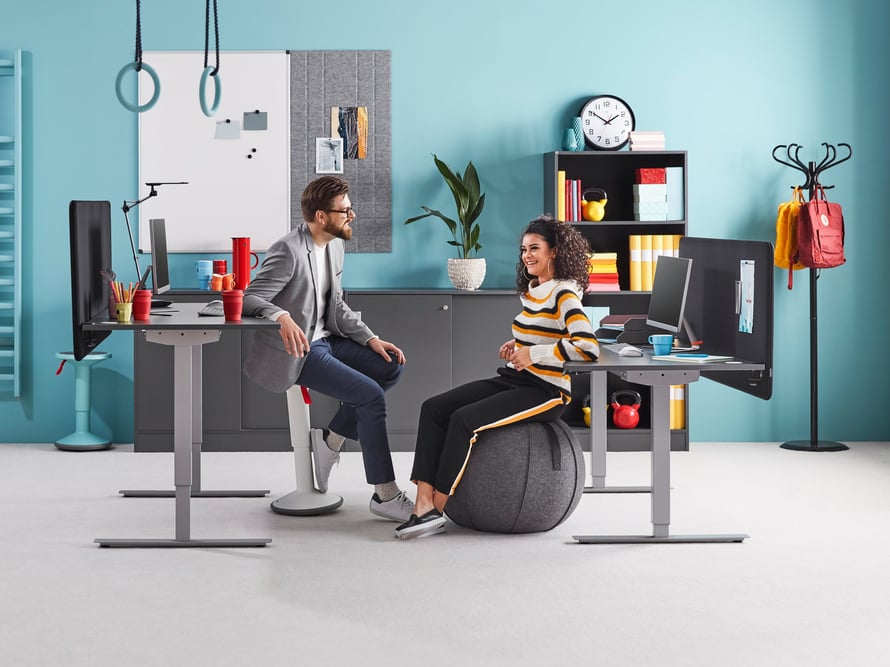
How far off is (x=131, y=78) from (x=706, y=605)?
433 centimetres

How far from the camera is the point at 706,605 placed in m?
3.21

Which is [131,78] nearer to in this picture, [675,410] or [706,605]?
[675,410]

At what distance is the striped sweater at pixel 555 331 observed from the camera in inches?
150

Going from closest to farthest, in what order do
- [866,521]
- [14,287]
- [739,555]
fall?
[739,555]
[866,521]
[14,287]

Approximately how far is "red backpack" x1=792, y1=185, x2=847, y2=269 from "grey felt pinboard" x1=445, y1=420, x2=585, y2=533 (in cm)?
242

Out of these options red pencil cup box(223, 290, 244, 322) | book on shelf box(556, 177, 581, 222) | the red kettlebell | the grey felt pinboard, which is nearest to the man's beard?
red pencil cup box(223, 290, 244, 322)

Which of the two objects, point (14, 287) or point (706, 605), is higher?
point (14, 287)

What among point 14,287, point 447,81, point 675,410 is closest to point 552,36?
point 447,81

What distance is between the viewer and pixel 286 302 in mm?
4203

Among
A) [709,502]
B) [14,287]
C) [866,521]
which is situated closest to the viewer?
[866,521]

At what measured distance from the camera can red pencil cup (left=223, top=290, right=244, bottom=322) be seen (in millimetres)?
3883

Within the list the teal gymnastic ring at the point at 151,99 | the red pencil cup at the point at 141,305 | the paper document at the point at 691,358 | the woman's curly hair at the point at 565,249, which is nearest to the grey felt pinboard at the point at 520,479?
the paper document at the point at 691,358

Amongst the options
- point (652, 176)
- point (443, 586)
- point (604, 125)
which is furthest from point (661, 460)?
point (604, 125)

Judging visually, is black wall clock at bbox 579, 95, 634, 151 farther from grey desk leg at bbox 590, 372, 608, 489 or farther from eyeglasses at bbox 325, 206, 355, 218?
eyeglasses at bbox 325, 206, 355, 218
